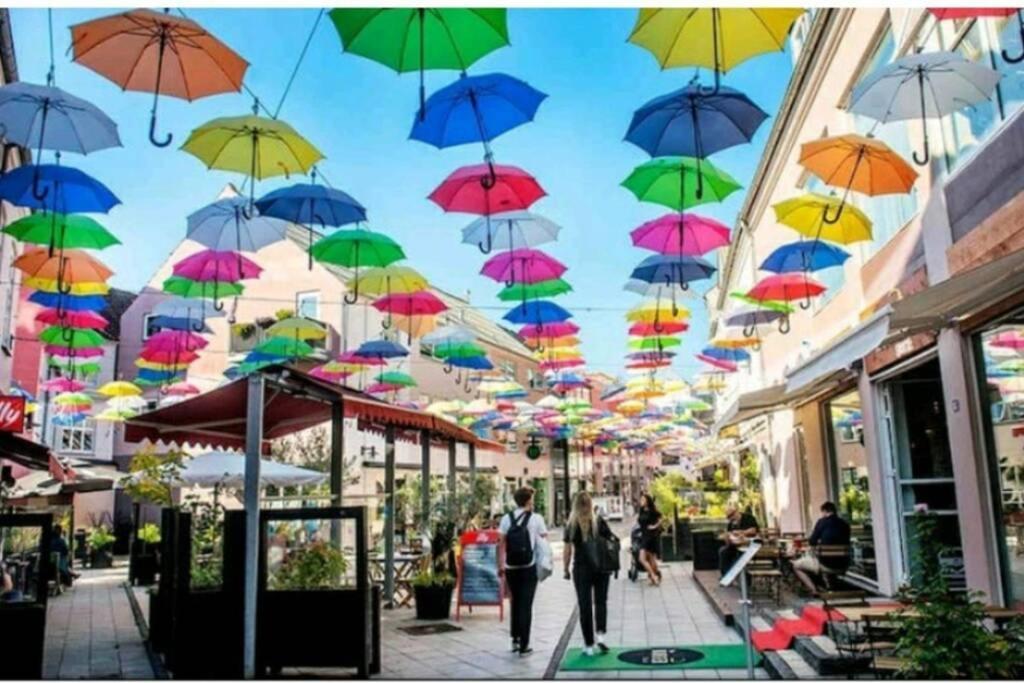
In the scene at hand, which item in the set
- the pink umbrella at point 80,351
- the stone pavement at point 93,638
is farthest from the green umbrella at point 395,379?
the stone pavement at point 93,638

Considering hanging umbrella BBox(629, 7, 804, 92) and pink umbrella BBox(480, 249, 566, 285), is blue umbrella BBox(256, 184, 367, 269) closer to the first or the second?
pink umbrella BBox(480, 249, 566, 285)

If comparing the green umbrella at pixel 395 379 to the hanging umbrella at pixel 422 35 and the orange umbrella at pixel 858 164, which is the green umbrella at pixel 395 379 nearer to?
the orange umbrella at pixel 858 164

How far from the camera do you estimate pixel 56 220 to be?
9.47 m

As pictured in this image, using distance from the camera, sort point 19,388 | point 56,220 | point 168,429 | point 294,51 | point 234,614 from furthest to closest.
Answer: point 19,388, point 168,429, point 56,220, point 294,51, point 234,614

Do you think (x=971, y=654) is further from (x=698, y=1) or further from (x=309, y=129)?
(x=309, y=129)

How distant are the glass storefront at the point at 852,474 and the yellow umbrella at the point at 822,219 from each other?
3599 mm

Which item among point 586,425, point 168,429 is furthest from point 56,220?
point 586,425

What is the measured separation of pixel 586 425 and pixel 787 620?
21619mm

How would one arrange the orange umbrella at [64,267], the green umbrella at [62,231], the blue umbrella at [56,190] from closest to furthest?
the blue umbrella at [56,190] → the green umbrella at [62,231] → the orange umbrella at [64,267]

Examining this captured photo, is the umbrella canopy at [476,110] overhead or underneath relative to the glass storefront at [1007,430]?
overhead

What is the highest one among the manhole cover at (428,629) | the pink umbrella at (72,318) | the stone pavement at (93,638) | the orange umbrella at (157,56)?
the orange umbrella at (157,56)

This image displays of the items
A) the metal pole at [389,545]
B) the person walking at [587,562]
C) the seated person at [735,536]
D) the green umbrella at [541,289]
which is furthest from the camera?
the seated person at [735,536]

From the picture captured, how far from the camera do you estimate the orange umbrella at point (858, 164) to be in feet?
25.9

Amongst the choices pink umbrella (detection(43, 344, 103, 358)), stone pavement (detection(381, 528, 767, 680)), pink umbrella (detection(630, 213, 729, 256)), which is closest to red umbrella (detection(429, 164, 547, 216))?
pink umbrella (detection(630, 213, 729, 256))
